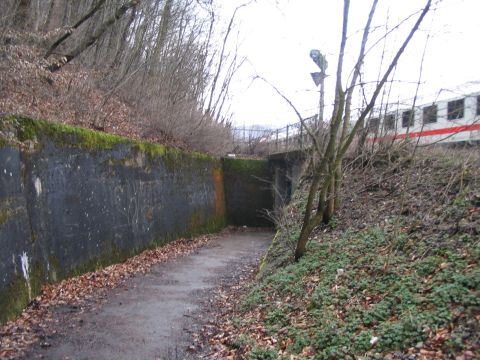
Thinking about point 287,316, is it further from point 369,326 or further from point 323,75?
point 323,75

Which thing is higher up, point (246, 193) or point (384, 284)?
point (384, 284)

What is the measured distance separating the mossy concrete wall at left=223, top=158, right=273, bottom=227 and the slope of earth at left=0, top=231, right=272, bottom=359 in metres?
8.74

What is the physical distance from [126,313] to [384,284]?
423 centimetres

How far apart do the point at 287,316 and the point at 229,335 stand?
884 mm

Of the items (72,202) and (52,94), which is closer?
(72,202)

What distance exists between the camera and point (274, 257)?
947 centimetres

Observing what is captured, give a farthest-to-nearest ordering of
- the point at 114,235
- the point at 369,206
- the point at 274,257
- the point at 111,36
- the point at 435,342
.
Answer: the point at 111,36
the point at 114,235
the point at 274,257
the point at 369,206
the point at 435,342

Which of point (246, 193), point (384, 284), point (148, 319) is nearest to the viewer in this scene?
point (384, 284)

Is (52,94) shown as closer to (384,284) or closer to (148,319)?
(148,319)

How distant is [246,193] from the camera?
823 inches

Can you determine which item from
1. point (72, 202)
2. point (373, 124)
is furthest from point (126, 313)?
→ point (373, 124)

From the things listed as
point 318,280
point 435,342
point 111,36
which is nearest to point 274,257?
point 318,280

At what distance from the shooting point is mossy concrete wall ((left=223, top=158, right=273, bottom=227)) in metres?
20.7

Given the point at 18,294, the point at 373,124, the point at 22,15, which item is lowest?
the point at 18,294
